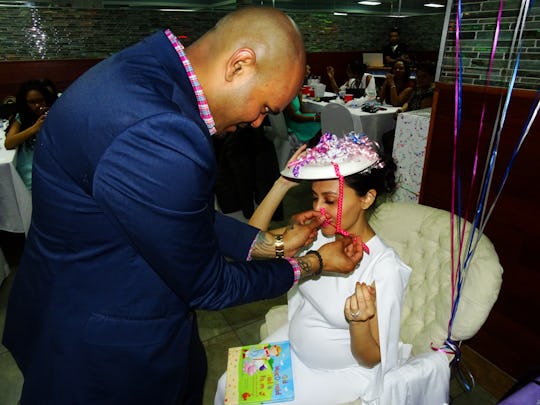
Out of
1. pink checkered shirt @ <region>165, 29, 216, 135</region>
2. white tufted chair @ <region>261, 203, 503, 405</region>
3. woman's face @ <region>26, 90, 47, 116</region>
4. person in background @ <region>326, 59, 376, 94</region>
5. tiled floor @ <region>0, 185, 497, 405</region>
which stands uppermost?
pink checkered shirt @ <region>165, 29, 216, 135</region>

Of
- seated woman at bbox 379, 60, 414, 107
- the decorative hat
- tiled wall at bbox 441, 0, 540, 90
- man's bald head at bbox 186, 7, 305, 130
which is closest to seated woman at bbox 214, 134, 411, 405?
the decorative hat

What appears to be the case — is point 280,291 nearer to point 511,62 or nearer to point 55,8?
point 511,62

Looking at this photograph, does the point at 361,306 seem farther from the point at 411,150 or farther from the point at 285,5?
the point at 285,5

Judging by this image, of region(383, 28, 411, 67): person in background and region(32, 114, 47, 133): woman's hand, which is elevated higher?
region(32, 114, 47, 133): woman's hand

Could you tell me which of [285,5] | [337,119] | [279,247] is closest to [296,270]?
[279,247]

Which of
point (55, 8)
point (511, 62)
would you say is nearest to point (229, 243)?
point (511, 62)

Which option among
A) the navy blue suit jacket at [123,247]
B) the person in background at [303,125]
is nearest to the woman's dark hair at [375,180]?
the navy blue suit jacket at [123,247]

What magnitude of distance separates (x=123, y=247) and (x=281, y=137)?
3.97 m

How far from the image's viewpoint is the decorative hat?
1332mm

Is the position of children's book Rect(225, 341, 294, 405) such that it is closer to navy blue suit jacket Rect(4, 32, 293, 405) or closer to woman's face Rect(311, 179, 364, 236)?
navy blue suit jacket Rect(4, 32, 293, 405)

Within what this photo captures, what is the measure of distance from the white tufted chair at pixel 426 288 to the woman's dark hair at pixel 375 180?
176mm

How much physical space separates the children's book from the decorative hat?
66cm

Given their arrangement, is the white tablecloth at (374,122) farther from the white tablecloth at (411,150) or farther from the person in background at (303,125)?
the white tablecloth at (411,150)

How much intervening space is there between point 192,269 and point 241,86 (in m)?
0.42
